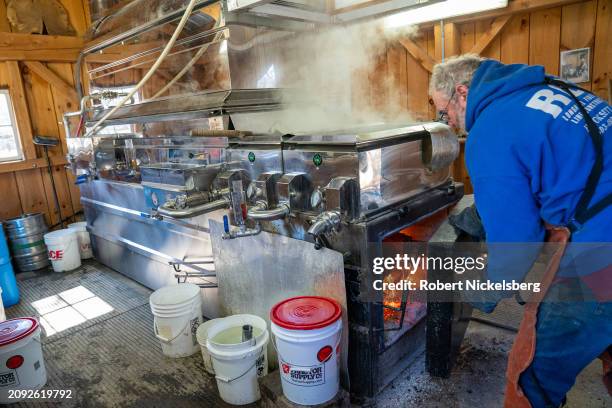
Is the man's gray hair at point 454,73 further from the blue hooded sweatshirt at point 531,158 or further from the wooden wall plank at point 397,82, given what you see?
the wooden wall plank at point 397,82


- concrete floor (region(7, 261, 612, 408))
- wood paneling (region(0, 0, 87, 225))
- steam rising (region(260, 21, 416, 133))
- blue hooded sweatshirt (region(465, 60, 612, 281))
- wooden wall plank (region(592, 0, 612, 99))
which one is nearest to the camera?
blue hooded sweatshirt (region(465, 60, 612, 281))

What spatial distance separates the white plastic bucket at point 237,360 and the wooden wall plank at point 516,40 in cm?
301

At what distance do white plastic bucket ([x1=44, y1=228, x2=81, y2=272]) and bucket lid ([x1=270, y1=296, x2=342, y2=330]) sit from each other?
135 inches

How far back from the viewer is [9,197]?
488 cm

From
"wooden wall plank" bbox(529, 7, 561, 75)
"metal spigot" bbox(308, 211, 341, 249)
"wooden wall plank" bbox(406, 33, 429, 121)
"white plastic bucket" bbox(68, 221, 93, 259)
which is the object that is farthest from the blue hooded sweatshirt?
"white plastic bucket" bbox(68, 221, 93, 259)

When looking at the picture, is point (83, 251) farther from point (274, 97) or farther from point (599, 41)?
point (599, 41)

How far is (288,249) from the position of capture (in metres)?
2.35

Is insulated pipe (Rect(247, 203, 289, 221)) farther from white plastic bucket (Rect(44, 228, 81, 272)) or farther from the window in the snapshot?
the window

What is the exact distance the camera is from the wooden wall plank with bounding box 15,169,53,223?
496 cm

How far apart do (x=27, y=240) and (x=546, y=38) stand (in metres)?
5.46

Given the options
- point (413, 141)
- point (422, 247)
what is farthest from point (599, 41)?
point (422, 247)

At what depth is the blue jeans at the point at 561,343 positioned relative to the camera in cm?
146

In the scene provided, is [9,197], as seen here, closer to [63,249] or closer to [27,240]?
[27,240]

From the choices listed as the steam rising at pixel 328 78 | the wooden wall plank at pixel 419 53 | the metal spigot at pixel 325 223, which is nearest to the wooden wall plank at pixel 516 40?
the wooden wall plank at pixel 419 53
